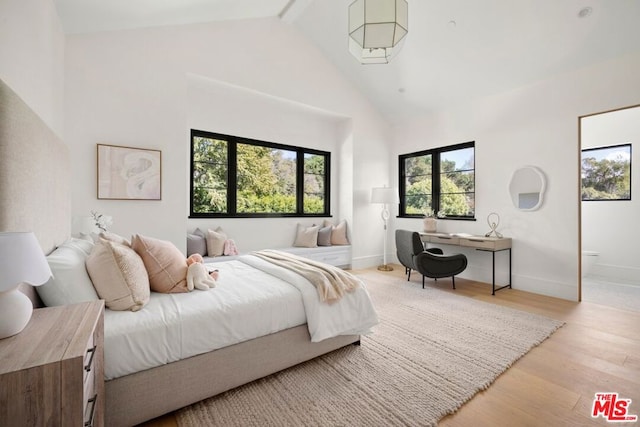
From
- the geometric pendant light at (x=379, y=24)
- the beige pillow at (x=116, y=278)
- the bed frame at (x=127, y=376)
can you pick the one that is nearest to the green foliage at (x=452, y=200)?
the geometric pendant light at (x=379, y=24)

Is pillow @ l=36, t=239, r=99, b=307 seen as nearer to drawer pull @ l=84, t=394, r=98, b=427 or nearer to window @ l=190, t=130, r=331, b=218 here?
drawer pull @ l=84, t=394, r=98, b=427

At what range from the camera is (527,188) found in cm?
391

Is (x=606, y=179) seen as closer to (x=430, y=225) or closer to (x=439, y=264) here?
(x=430, y=225)

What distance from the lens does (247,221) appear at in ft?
14.7

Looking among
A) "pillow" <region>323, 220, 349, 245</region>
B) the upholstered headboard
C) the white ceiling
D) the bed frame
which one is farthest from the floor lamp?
the upholstered headboard

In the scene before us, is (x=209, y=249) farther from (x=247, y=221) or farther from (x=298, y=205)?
(x=298, y=205)

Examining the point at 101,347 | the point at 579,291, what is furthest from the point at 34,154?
the point at 579,291

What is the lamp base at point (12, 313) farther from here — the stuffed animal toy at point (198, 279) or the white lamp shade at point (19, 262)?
the stuffed animal toy at point (198, 279)

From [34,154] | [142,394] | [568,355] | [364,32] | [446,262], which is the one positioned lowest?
[568,355]

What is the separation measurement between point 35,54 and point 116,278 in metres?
1.62

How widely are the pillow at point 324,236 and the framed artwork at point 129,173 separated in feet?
8.43

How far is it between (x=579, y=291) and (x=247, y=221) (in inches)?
176

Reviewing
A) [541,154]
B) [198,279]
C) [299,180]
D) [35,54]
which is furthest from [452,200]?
[35,54]

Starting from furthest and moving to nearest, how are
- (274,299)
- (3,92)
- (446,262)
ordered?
1. (446,262)
2. (274,299)
3. (3,92)
